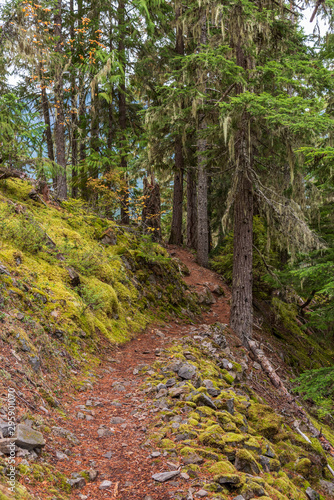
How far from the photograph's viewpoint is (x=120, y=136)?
14.7m

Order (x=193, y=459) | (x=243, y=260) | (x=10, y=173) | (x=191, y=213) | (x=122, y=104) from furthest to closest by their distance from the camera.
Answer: (x=191, y=213)
(x=122, y=104)
(x=243, y=260)
(x=10, y=173)
(x=193, y=459)

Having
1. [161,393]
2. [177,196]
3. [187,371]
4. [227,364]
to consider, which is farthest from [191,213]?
[161,393]

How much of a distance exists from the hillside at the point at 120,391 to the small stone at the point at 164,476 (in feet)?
0.04

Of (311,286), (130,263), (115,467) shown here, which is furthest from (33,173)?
(311,286)

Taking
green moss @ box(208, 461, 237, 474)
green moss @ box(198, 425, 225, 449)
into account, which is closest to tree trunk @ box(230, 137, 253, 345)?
green moss @ box(198, 425, 225, 449)

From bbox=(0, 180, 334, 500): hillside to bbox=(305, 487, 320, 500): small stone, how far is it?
0.02 meters

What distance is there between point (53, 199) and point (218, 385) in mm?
7625

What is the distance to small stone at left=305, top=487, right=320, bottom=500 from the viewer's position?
437cm

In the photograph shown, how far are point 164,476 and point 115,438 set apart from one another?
1007 mm

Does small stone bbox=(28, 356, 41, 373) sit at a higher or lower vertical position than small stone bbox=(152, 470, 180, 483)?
higher

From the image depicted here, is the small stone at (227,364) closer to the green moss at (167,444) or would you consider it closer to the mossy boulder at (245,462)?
the mossy boulder at (245,462)

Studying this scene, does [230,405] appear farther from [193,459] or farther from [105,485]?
[105,485]

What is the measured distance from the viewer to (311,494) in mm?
4406

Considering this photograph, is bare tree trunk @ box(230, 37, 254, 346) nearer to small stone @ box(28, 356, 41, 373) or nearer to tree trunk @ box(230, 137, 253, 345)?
tree trunk @ box(230, 137, 253, 345)
